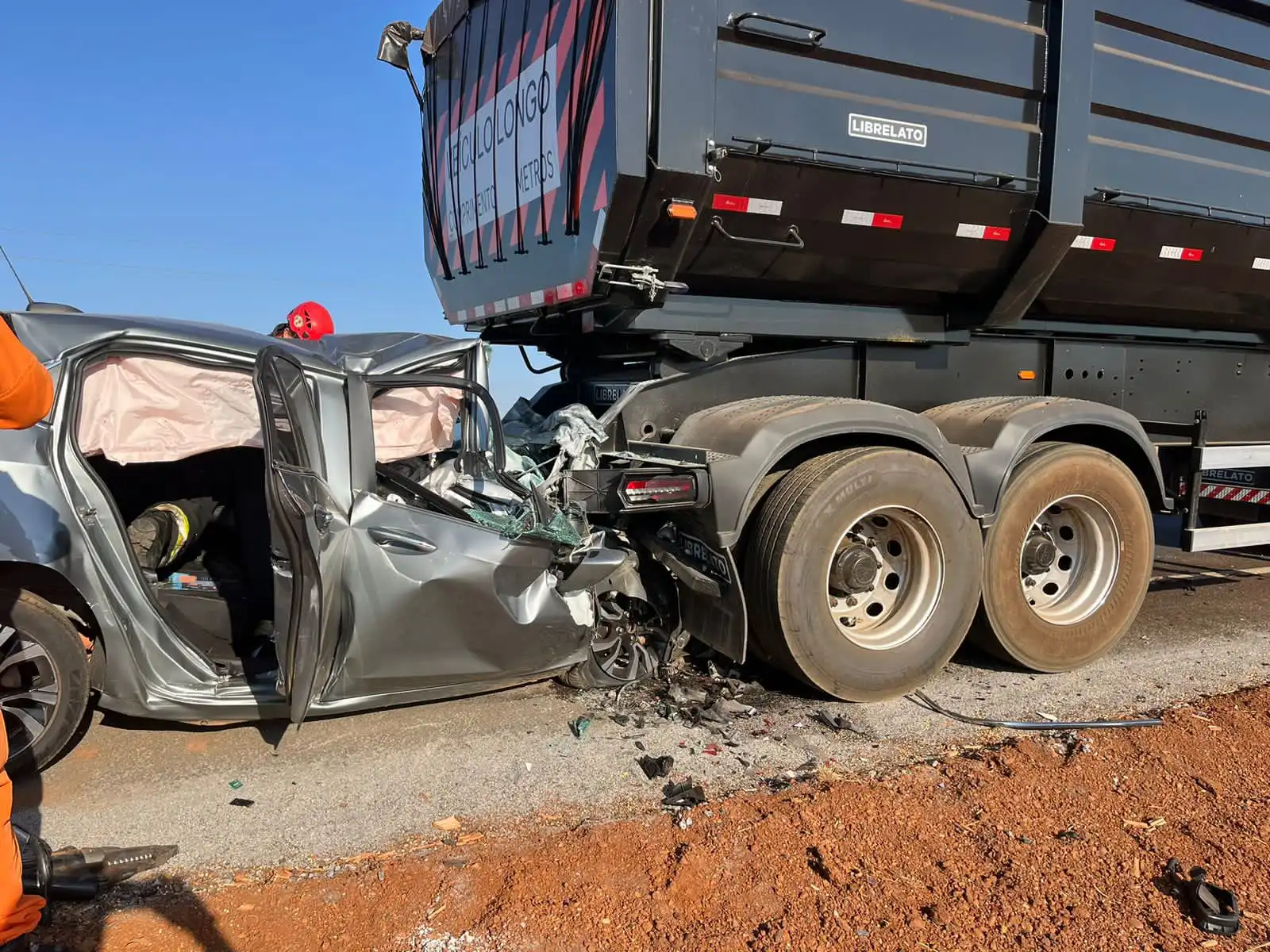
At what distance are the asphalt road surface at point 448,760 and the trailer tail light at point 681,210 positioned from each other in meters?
2.22

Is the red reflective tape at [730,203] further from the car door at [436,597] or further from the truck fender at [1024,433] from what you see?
the truck fender at [1024,433]

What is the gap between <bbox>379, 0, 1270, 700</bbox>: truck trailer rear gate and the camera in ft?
11.7

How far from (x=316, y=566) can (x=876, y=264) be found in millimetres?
3043

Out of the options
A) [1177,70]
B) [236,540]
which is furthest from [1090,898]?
[1177,70]

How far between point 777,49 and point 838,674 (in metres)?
2.82

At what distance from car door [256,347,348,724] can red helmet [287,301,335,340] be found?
149 cm

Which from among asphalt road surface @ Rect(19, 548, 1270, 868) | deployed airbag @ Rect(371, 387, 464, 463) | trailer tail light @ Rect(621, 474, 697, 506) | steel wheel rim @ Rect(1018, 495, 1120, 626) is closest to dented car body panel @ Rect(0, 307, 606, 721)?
deployed airbag @ Rect(371, 387, 464, 463)

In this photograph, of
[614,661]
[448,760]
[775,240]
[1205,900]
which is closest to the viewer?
[1205,900]

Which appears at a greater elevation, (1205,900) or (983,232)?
(983,232)

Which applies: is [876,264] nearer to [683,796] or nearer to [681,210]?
[681,210]

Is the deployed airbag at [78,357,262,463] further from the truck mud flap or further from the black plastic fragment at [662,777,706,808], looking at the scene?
the black plastic fragment at [662,777,706,808]

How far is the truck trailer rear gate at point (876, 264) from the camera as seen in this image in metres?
3.58

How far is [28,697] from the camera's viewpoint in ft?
9.75

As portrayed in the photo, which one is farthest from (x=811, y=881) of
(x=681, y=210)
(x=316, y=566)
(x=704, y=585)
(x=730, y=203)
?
(x=730, y=203)
